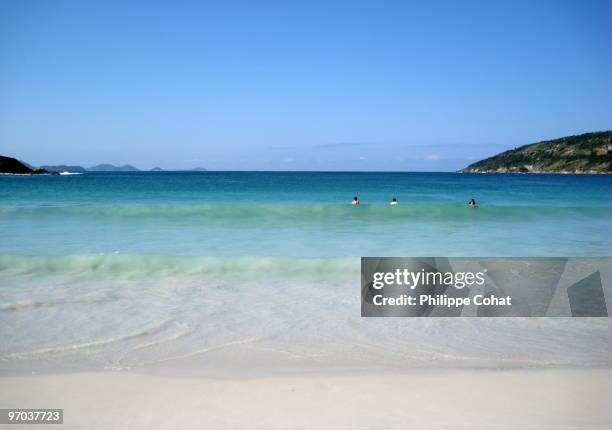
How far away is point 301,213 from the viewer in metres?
24.5

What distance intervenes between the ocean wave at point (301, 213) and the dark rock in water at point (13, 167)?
308 feet

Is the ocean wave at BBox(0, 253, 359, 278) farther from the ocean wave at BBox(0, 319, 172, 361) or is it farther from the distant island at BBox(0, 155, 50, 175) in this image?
the distant island at BBox(0, 155, 50, 175)

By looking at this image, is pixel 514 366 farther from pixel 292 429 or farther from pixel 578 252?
pixel 578 252

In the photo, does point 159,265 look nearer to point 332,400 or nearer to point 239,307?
point 239,307

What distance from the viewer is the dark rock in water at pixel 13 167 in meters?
104

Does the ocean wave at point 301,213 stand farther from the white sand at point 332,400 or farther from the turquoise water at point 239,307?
the white sand at point 332,400

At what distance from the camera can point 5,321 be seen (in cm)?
620

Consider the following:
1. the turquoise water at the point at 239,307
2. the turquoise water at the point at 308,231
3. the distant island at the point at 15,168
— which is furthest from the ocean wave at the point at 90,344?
the distant island at the point at 15,168

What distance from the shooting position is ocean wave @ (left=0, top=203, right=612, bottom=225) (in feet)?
71.1

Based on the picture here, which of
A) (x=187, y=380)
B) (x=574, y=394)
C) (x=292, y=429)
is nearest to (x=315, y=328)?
(x=187, y=380)

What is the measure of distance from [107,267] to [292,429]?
757 centimetres

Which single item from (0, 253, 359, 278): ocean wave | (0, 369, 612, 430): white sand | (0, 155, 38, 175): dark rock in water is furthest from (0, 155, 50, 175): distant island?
(0, 369, 612, 430): white sand

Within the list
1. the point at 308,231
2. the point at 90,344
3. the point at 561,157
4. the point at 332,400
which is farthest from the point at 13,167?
the point at 561,157

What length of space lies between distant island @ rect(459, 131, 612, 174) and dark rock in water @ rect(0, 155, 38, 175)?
138 metres
